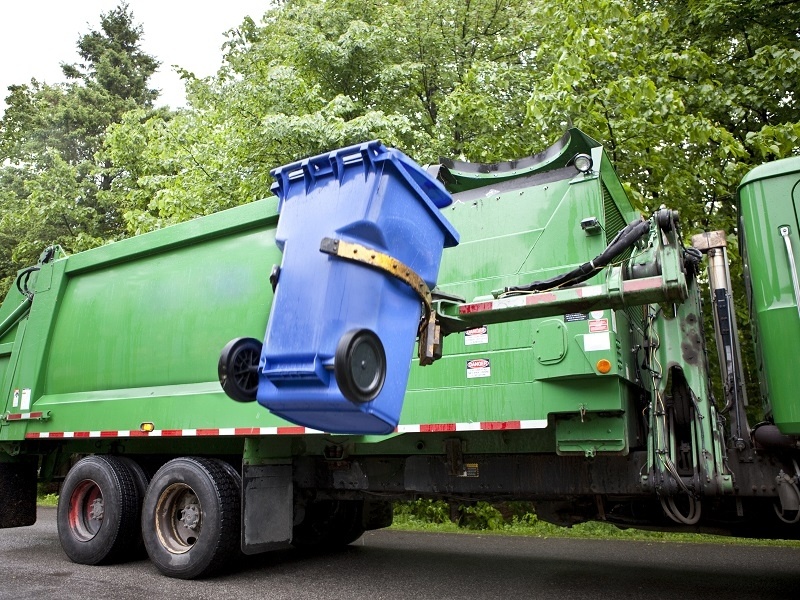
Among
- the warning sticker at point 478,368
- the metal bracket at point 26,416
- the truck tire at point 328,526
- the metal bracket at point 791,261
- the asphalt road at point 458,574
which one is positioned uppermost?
the metal bracket at point 791,261

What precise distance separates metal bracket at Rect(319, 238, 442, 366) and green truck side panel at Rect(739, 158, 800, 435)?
1.74m

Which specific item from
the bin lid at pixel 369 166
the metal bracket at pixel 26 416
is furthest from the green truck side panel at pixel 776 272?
the metal bracket at pixel 26 416

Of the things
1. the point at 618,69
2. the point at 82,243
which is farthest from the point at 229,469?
the point at 82,243

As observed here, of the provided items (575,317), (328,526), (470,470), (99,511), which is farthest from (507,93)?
(99,511)

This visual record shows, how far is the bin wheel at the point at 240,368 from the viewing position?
2.79m

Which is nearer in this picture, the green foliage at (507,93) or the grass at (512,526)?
the grass at (512,526)

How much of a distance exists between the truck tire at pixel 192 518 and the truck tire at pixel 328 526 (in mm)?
1059

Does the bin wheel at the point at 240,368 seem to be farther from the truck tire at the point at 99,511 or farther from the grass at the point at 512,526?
the grass at the point at 512,526

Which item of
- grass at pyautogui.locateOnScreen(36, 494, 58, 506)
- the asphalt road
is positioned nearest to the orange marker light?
the asphalt road

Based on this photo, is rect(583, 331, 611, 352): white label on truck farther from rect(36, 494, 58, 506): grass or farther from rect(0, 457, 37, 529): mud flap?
rect(36, 494, 58, 506): grass

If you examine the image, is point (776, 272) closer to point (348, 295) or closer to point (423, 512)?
point (348, 295)

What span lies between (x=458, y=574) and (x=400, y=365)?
10.8ft

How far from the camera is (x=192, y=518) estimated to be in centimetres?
538

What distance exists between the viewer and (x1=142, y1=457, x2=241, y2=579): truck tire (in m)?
5.13
